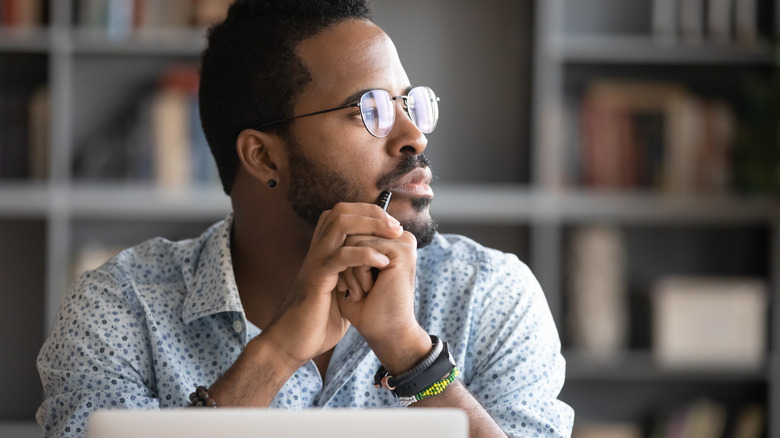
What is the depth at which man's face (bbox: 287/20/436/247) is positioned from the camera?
57.6 inches

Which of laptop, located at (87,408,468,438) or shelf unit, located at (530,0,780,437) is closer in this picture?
→ laptop, located at (87,408,468,438)

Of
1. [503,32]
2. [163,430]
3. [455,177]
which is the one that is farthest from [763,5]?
[163,430]

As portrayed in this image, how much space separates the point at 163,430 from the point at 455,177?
99.0 inches

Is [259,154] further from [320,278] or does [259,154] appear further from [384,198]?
[320,278]

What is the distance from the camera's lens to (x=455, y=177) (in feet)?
10.6

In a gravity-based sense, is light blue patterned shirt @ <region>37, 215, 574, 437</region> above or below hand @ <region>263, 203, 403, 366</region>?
below

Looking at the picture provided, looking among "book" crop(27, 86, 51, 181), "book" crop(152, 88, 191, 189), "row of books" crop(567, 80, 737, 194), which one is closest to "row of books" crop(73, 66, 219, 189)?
"book" crop(152, 88, 191, 189)

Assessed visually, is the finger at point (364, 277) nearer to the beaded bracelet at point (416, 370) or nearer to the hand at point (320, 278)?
the hand at point (320, 278)

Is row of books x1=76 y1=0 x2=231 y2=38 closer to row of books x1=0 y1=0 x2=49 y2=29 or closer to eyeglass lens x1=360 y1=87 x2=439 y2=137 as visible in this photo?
row of books x1=0 y1=0 x2=49 y2=29

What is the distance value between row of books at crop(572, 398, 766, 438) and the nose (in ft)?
6.24

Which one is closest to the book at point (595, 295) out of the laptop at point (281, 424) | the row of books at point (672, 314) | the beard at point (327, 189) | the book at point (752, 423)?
the row of books at point (672, 314)

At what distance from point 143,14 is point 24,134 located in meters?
0.53

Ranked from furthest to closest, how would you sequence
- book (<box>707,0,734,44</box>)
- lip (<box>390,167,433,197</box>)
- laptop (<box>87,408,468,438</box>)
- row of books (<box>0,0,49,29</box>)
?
book (<box>707,0,734,44</box>)
row of books (<box>0,0,49,29</box>)
lip (<box>390,167,433,197</box>)
laptop (<box>87,408,468,438</box>)

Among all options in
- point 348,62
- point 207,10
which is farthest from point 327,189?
point 207,10
